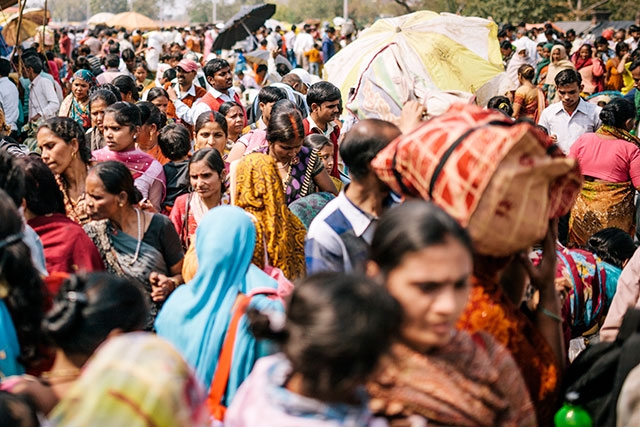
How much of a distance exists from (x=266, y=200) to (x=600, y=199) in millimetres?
3531

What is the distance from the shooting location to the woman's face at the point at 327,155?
525 cm

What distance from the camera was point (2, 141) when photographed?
5.73 meters

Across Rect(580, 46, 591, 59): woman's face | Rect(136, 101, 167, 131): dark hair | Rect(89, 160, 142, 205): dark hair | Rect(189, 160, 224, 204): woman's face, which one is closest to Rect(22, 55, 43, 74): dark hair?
Rect(136, 101, 167, 131): dark hair

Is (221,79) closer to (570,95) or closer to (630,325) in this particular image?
(570,95)

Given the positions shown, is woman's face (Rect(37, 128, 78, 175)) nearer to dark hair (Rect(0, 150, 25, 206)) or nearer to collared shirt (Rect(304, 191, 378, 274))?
dark hair (Rect(0, 150, 25, 206))

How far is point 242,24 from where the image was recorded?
16844 mm

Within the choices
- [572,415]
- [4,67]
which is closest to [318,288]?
[572,415]

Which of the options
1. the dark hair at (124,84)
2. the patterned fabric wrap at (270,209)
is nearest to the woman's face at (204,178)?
the patterned fabric wrap at (270,209)

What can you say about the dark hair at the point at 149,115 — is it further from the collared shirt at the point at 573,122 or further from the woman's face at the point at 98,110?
the collared shirt at the point at 573,122

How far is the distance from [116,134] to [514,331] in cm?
341

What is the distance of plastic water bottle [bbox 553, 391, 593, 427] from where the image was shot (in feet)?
7.97

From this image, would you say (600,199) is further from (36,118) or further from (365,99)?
(36,118)

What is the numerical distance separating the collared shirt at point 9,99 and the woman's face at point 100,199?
4.98m

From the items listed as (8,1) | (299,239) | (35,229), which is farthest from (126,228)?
(8,1)
